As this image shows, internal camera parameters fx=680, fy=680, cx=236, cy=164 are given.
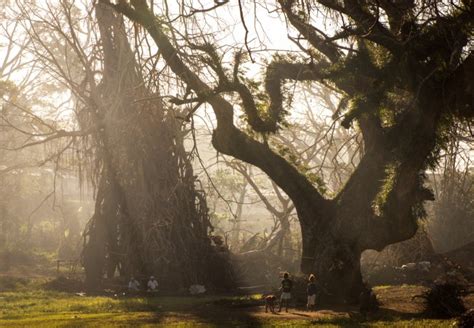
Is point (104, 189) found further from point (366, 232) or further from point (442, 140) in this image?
point (442, 140)

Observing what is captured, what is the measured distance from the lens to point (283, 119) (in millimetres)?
19281

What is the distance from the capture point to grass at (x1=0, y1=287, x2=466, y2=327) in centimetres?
1402

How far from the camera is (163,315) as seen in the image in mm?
16500

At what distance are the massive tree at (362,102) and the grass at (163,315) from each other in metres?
2.59

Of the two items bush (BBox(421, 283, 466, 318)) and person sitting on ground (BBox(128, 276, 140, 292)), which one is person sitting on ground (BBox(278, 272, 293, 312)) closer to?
bush (BBox(421, 283, 466, 318))

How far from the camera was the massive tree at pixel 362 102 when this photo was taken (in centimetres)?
1559

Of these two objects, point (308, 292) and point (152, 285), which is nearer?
point (308, 292)

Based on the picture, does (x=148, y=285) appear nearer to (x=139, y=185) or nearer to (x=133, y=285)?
(x=133, y=285)

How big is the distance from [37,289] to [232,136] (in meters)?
11.3

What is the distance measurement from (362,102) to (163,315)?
23.2 ft


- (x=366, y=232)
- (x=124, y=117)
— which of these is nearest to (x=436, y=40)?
(x=366, y=232)

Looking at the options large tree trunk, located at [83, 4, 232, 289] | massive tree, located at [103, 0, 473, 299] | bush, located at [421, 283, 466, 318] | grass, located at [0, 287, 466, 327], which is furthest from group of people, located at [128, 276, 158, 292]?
bush, located at [421, 283, 466, 318]

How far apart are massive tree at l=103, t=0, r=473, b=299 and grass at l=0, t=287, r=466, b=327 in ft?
8.50

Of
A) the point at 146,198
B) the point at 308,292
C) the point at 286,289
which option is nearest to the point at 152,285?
the point at 146,198
